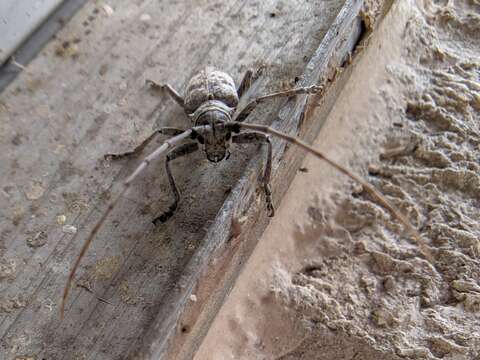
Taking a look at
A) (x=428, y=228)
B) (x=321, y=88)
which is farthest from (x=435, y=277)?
(x=321, y=88)

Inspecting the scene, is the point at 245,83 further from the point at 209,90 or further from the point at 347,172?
the point at 347,172

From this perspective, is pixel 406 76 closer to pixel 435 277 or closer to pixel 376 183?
pixel 376 183

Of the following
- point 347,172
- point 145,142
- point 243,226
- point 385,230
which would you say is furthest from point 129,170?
point 385,230

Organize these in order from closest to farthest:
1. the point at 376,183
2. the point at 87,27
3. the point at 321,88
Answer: the point at 321,88 < the point at 376,183 < the point at 87,27

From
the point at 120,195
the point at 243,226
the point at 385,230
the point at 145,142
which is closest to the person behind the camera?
the point at 120,195

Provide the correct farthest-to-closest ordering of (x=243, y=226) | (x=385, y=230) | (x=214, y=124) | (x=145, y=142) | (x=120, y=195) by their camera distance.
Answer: (x=385, y=230)
(x=145, y=142)
(x=214, y=124)
(x=243, y=226)
(x=120, y=195)

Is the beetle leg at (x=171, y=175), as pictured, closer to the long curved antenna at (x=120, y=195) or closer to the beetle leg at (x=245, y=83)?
the long curved antenna at (x=120, y=195)

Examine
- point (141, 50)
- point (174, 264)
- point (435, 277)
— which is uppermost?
point (141, 50)

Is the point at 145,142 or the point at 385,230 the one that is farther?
the point at 385,230
